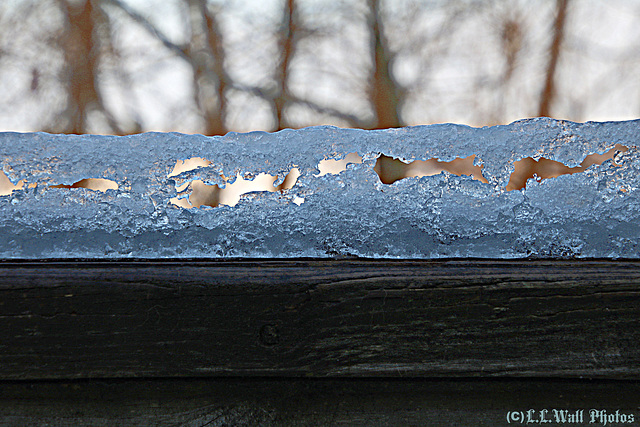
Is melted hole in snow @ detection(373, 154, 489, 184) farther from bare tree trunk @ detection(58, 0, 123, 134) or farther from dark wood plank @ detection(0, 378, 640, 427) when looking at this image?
dark wood plank @ detection(0, 378, 640, 427)

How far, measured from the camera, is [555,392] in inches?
A: 16.0

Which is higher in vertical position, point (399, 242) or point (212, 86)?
point (212, 86)

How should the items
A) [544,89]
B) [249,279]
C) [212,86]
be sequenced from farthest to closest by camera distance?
[212,86]
[544,89]
[249,279]

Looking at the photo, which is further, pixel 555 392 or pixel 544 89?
pixel 544 89

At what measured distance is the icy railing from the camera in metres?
0.43

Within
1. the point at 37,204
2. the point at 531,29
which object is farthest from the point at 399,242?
the point at 531,29

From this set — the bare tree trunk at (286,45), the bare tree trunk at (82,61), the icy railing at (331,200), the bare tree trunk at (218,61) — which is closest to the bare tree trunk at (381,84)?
the bare tree trunk at (286,45)

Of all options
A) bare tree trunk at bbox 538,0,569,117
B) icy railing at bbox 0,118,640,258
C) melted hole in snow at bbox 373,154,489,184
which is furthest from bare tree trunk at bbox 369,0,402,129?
icy railing at bbox 0,118,640,258

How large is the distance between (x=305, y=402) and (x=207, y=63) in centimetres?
317

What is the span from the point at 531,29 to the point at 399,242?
10.7ft

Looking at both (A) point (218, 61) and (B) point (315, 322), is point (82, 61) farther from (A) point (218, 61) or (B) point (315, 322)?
(B) point (315, 322)

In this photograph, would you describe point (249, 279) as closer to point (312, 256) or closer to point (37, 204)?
point (312, 256)

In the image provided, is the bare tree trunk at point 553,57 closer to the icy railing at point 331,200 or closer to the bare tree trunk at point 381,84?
the bare tree trunk at point 381,84

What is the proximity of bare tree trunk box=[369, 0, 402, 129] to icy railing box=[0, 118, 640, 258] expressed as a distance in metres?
2.50
